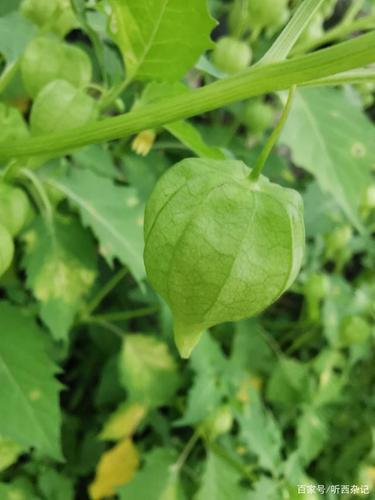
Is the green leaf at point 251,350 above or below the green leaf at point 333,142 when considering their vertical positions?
below

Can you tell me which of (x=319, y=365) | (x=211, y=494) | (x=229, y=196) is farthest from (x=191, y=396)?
(x=229, y=196)

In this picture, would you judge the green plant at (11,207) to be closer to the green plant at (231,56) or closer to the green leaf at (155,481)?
the green plant at (231,56)

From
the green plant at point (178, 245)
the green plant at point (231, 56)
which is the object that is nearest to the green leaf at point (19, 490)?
the green plant at point (178, 245)

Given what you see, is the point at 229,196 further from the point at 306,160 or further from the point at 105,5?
the point at 306,160

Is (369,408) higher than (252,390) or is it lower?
lower

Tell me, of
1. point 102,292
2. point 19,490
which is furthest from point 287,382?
point 19,490

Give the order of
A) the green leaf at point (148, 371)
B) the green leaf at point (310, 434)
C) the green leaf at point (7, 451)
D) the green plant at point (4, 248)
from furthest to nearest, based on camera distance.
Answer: the green leaf at point (310, 434) → the green leaf at point (148, 371) → the green leaf at point (7, 451) → the green plant at point (4, 248)
